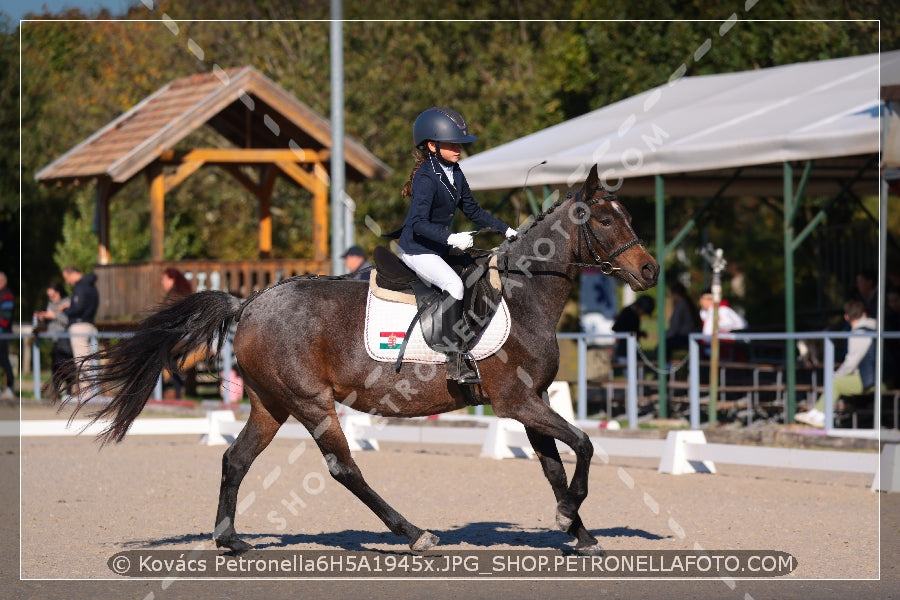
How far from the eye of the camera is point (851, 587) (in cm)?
723

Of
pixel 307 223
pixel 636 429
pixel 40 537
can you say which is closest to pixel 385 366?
pixel 40 537

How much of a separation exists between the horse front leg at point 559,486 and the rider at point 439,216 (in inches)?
24.0

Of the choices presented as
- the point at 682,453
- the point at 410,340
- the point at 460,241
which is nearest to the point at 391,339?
the point at 410,340

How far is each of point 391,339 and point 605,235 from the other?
4.70 feet

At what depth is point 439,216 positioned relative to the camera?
830 centimetres

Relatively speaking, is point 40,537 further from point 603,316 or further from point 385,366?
point 603,316

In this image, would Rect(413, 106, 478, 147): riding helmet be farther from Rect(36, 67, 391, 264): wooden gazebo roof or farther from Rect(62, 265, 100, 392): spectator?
Rect(36, 67, 391, 264): wooden gazebo roof

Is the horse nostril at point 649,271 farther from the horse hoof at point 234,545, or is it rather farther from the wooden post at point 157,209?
the wooden post at point 157,209

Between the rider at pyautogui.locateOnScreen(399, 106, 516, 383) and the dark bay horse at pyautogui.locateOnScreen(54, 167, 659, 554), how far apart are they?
0.90ft

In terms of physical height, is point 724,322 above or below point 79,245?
below

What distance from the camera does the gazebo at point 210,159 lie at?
23375 millimetres

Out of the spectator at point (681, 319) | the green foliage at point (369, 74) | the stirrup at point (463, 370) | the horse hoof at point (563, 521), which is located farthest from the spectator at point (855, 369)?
the green foliage at point (369, 74)

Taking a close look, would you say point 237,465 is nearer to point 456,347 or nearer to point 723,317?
point 456,347

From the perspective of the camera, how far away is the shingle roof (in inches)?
914
